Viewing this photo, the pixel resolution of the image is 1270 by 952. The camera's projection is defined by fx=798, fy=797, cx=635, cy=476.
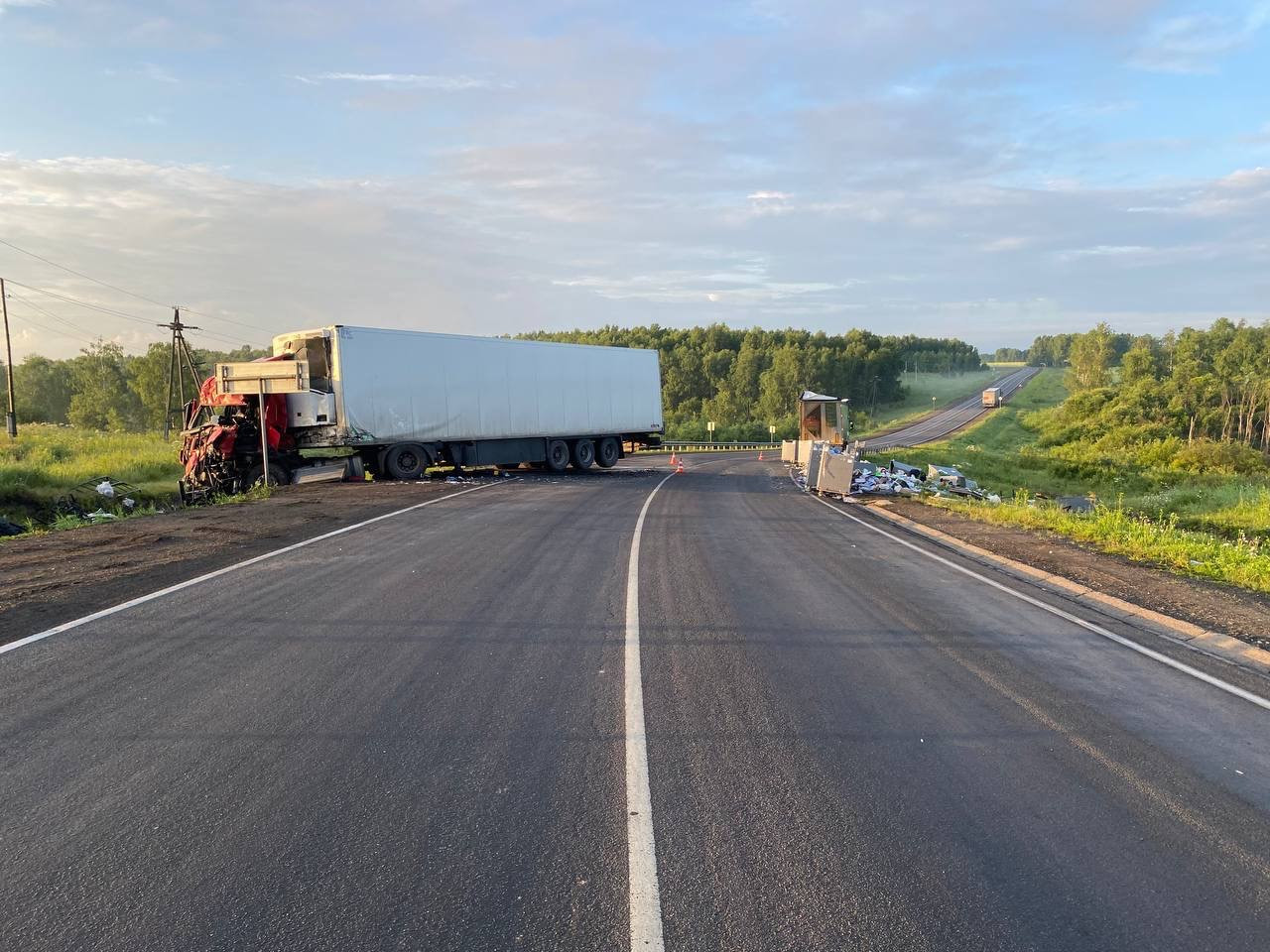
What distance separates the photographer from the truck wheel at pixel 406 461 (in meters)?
22.9

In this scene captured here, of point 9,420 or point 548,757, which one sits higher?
point 9,420

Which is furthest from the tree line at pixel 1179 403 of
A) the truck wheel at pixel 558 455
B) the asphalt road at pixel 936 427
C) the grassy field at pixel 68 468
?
the grassy field at pixel 68 468

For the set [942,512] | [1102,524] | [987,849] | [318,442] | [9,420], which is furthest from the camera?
[9,420]

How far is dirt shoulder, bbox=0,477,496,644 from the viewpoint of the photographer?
301 inches

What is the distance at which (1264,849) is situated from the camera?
142 inches

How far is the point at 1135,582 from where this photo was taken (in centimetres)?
963

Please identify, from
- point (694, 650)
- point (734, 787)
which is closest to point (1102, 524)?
point (694, 650)

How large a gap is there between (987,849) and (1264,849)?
1295mm

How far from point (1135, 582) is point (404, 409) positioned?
60.1 ft

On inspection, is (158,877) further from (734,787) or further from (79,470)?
(79,470)

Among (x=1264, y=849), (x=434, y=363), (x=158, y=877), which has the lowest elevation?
(x=1264, y=849)

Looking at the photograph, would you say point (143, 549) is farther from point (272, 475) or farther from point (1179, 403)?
point (1179, 403)

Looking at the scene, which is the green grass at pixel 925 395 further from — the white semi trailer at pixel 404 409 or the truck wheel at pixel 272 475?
the truck wheel at pixel 272 475

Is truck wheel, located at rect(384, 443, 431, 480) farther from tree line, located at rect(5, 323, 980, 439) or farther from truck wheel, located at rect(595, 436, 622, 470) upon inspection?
tree line, located at rect(5, 323, 980, 439)
